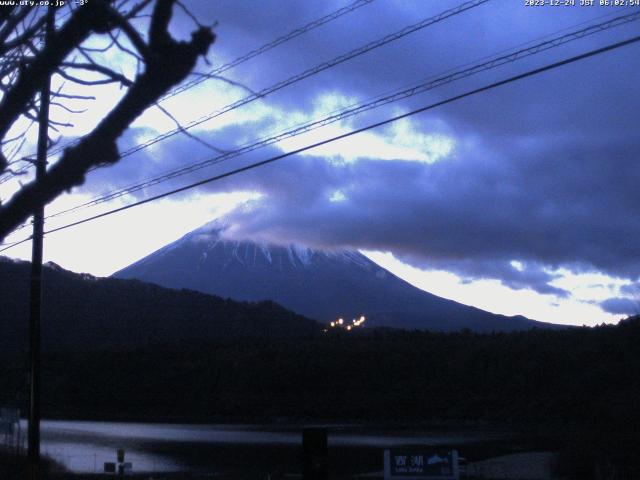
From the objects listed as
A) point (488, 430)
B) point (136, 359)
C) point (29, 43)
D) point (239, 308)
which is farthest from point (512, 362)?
point (29, 43)

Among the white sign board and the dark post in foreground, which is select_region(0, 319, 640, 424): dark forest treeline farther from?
the dark post in foreground

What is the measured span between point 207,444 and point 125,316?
8460 cm

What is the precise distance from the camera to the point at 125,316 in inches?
5049

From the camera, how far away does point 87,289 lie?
12825 centimetres

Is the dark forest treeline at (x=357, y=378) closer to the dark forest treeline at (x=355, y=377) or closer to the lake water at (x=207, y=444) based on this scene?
the dark forest treeline at (x=355, y=377)

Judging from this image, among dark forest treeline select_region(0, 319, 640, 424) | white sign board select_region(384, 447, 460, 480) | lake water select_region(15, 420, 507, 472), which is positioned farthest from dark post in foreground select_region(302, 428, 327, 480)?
dark forest treeline select_region(0, 319, 640, 424)

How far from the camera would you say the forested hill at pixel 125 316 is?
362 feet

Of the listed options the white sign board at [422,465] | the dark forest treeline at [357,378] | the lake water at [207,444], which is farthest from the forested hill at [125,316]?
the white sign board at [422,465]

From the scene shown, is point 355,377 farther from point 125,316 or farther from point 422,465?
point 422,465

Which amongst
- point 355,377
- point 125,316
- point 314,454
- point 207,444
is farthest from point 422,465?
point 125,316

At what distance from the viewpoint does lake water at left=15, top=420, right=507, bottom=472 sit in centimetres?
3650

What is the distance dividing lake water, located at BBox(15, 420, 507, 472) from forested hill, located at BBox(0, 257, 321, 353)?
1963 inches

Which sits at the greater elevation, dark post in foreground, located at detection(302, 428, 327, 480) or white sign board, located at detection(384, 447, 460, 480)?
dark post in foreground, located at detection(302, 428, 327, 480)

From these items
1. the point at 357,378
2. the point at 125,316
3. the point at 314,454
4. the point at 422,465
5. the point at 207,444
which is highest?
the point at 125,316
